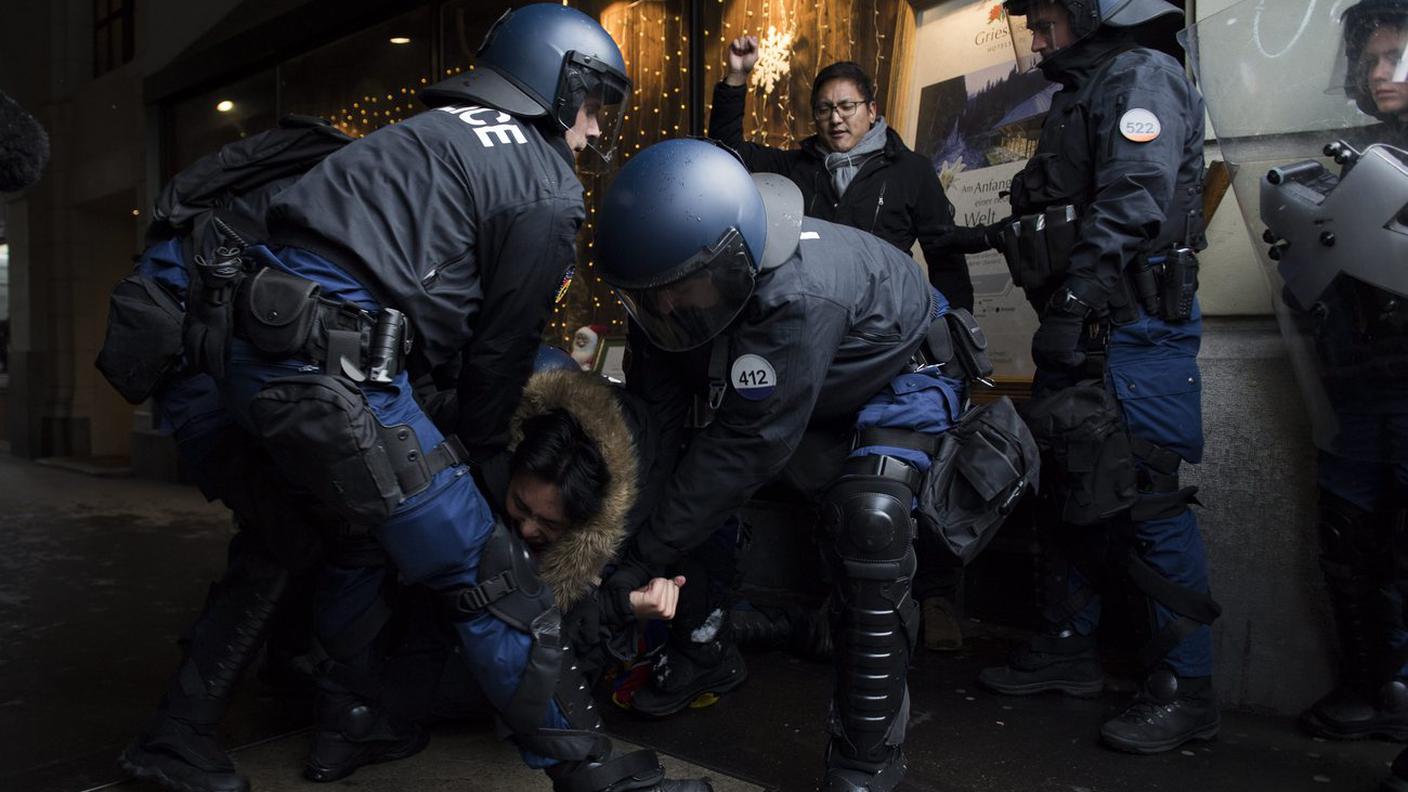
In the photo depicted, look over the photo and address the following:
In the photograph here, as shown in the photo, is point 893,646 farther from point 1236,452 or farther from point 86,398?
point 86,398

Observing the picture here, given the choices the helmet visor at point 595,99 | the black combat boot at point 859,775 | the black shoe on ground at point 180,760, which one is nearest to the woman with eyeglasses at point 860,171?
the helmet visor at point 595,99

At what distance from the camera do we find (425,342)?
7.20 feet

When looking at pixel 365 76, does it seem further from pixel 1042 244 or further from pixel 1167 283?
pixel 1167 283

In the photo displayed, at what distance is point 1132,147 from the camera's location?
264 cm

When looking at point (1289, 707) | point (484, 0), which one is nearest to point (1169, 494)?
point (1289, 707)

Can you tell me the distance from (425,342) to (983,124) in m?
2.79

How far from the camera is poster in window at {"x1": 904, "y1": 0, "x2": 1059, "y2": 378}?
3.97 meters

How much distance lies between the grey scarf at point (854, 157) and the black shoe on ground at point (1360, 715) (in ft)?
6.94

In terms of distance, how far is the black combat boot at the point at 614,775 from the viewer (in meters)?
2.02

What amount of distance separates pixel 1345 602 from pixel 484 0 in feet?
17.0

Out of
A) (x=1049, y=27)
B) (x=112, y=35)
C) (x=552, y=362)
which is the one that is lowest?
(x=552, y=362)

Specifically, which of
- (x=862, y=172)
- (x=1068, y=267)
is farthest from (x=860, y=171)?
(x=1068, y=267)

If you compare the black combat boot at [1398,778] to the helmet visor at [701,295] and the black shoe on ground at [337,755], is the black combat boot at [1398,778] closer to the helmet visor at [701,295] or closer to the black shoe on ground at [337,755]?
the helmet visor at [701,295]

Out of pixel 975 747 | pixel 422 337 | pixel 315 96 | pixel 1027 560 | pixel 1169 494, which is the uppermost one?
pixel 315 96
